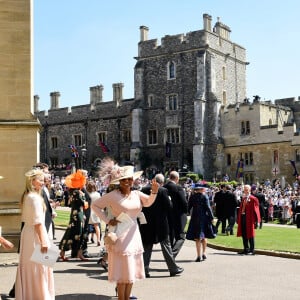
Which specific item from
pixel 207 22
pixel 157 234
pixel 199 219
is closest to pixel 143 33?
pixel 207 22

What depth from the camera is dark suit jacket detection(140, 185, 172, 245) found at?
9461 millimetres

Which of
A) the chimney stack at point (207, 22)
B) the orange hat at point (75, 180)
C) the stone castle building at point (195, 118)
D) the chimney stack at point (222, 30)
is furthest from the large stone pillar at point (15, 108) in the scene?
the chimney stack at point (222, 30)

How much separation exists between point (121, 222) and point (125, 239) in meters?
0.21

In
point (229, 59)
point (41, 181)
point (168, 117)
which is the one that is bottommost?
point (41, 181)

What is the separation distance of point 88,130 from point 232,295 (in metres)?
50.3

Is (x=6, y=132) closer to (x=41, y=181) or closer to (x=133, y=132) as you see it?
(x=41, y=181)

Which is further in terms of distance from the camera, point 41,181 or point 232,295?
point 232,295

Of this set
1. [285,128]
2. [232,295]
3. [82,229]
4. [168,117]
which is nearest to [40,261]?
[232,295]

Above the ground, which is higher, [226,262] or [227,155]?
[227,155]

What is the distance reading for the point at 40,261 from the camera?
20.6ft

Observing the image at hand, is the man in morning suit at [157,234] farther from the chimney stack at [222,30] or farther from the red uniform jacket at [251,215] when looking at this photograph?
the chimney stack at [222,30]

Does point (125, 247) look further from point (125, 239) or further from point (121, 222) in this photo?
point (121, 222)

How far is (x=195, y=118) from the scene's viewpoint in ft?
159

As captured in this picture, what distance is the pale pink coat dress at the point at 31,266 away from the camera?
6398 mm
